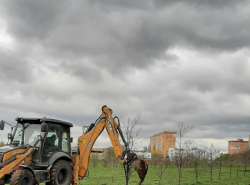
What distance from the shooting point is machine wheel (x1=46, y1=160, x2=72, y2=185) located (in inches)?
464

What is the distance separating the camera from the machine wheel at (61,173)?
11789mm

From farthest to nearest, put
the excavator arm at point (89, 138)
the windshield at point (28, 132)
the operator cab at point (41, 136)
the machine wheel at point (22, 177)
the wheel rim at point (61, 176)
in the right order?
the excavator arm at point (89, 138), the wheel rim at point (61, 176), the windshield at point (28, 132), the operator cab at point (41, 136), the machine wheel at point (22, 177)

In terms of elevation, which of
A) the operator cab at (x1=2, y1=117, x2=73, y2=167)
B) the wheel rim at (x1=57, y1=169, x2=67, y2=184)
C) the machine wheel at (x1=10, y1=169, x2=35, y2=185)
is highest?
the operator cab at (x1=2, y1=117, x2=73, y2=167)

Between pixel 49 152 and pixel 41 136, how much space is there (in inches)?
29.9

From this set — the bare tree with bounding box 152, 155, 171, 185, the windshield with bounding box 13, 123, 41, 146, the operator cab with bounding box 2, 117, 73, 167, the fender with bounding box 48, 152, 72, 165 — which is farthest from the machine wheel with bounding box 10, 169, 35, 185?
the bare tree with bounding box 152, 155, 171, 185

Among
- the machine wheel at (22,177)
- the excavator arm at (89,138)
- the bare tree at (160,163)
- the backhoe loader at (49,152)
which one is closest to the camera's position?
the machine wheel at (22,177)

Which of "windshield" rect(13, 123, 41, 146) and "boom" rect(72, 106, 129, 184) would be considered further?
"boom" rect(72, 106, 129, 184)

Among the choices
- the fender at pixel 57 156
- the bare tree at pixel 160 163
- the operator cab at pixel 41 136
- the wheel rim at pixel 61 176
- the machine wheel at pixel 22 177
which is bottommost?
the bare tree at pixel 160 163

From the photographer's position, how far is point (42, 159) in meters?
11.8

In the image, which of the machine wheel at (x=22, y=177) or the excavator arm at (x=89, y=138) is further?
the excavator arm at (x=89, y=138)

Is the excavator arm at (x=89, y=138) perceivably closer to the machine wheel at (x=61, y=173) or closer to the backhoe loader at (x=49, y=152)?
the backhoe loader at (x=49, y=152)

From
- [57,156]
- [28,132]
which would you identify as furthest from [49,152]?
[28,132]

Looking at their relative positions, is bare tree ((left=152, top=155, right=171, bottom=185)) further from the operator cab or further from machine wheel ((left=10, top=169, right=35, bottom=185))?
machine wheel ((left=10, top=169, right=35, bottom=185))

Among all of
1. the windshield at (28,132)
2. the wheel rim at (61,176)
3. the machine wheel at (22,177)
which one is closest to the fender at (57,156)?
the wheel rim at (61,176)
